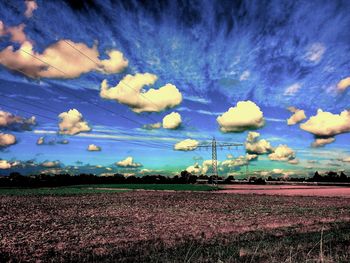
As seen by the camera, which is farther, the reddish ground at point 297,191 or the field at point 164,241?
the reddish ground at point 297,191

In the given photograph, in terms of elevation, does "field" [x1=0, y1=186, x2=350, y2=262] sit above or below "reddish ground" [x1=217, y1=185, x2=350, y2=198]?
below

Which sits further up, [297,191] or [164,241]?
[297,191]

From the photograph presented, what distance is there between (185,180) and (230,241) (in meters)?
169

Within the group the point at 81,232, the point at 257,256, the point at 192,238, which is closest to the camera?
the point at 257,256

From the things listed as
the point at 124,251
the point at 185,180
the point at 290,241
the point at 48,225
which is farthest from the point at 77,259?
the point at 185,180

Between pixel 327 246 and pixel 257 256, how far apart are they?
3574 mm

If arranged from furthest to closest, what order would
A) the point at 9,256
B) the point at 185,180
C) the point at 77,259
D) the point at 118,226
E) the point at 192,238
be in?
1. the point at 185,180
2. the point at 118,226
3. the point at 192,238
4. the point at 9,256
5. the point at 77,259

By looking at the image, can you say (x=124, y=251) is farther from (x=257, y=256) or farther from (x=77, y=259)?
(x=257, y=256)

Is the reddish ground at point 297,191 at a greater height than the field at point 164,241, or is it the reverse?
the reddish ground at point 297,191

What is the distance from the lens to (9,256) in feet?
46.3

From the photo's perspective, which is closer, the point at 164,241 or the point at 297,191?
the point at 164,241

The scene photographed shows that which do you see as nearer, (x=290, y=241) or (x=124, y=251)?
(x=124, y=251)

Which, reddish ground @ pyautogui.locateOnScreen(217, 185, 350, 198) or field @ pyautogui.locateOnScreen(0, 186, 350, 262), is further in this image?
reddish ground @ pyautogui.locateOnScreen(217, 185, 350, 198)

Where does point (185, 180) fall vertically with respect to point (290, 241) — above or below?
above
